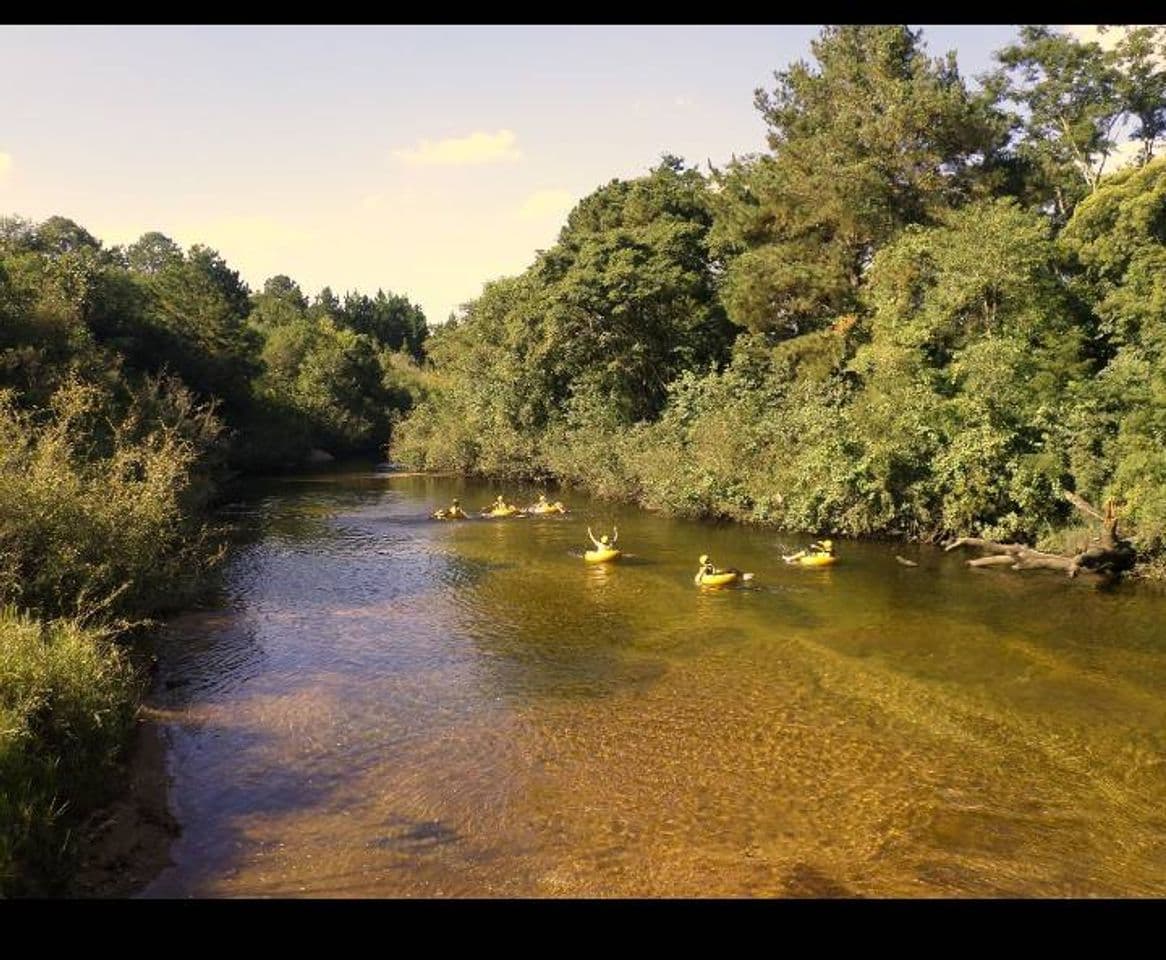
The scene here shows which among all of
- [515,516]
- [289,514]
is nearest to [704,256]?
[515,516]

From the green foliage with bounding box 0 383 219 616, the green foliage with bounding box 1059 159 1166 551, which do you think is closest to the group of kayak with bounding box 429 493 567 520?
the green foliage with bounding box 0 383 219 616

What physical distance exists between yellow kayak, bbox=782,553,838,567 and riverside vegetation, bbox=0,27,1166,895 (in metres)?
3.41

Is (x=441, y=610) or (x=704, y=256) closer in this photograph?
(x=441, y=610)

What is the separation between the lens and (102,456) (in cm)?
2141

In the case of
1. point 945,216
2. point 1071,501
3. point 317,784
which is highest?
point 945,216

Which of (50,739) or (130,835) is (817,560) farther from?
(50,739)

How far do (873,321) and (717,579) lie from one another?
12727mm

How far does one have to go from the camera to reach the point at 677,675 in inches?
574

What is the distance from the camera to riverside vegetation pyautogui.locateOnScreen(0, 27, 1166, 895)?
512 inches

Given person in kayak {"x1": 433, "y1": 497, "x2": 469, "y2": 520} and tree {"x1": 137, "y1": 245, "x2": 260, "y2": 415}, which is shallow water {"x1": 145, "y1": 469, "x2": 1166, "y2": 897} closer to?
person in kayak {"x1": 433, "y1": 497, "x2": 469, "y2": 520}
